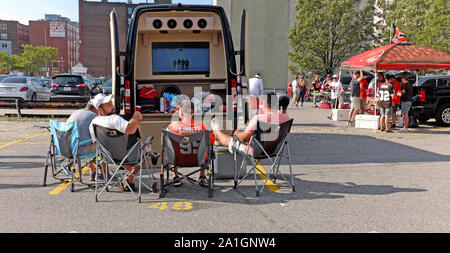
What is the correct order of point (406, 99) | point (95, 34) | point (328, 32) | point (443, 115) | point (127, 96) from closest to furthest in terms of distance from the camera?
point (127, 96) < point (406, 99) < point (443, 115) < point (328, 32) < point (95, 34)

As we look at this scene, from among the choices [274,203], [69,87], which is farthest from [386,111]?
[69,87]

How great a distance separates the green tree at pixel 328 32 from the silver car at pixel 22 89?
20.9m

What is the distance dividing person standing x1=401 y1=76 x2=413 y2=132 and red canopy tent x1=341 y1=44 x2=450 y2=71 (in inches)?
22.7

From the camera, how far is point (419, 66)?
15.1 meters

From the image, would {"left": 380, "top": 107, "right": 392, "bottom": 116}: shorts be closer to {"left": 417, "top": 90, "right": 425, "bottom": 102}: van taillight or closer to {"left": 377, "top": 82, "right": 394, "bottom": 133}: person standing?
{"left": 377, "top": 82, "right": 394, "bottom": 133}: person standing

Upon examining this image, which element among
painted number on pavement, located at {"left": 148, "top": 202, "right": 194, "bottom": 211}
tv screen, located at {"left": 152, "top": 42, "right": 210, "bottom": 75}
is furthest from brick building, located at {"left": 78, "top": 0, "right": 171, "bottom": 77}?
painted number on pavement, located at {"left": 148, "top": 202, "right": 194, "bottom": 211}

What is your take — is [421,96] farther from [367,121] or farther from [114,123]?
[114,123]

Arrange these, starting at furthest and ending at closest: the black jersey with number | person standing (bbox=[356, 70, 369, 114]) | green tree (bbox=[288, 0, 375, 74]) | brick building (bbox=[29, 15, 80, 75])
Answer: brick building (bbox=[29, 15, 80, 75]), green tree (bbox=[288, 0, 375, 74]), person standing (bbox=[356, 70, 369, 114]), the black jersey with number

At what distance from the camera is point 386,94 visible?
44.7 feet

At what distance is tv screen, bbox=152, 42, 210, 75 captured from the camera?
9516 millimetres

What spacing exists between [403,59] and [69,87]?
644 inches
